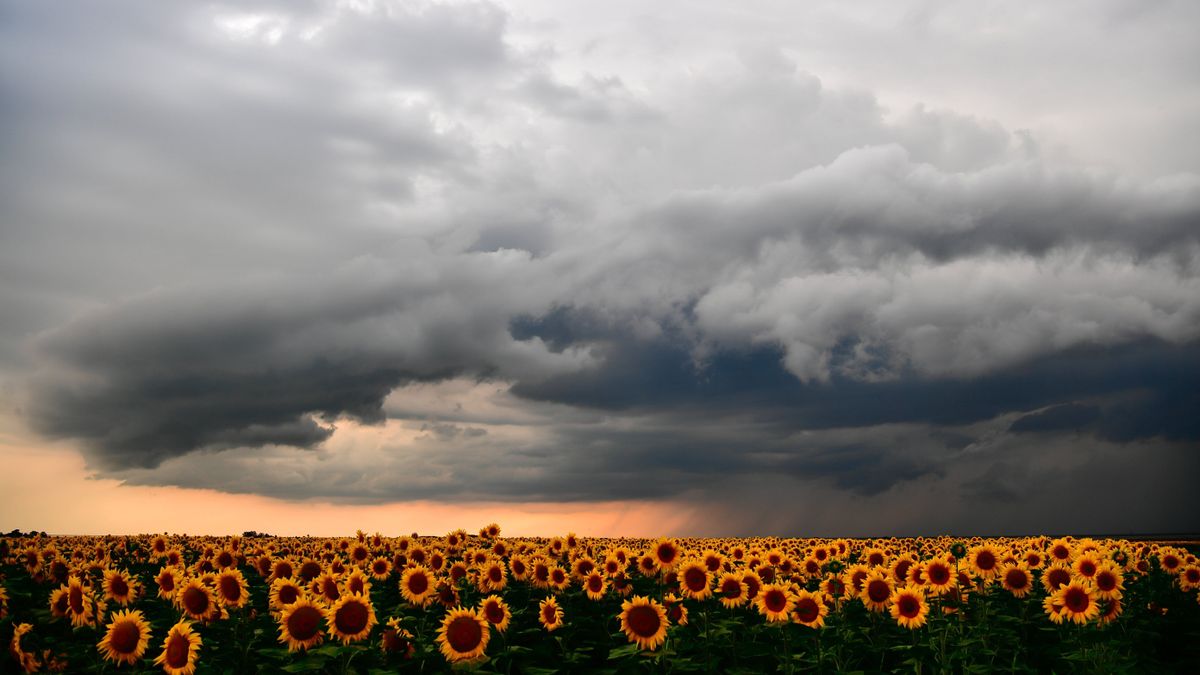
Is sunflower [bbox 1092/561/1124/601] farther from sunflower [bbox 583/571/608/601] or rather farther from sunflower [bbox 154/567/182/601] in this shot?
sunflower [bbox 154/567/182/601]

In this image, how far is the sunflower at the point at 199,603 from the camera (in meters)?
15.0

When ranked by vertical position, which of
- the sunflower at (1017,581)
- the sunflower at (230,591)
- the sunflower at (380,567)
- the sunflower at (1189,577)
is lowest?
the sunflower at (1189,577)

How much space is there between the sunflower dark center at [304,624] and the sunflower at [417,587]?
13.0 feet

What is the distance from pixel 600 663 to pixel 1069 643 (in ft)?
32.7

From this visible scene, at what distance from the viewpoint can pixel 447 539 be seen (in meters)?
25.4

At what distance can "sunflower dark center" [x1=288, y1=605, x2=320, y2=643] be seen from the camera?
13.1 m

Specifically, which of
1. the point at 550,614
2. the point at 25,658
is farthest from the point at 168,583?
the point at 550,614

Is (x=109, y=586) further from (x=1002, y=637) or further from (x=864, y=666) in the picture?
(x=1002, y=637)

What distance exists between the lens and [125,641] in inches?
520

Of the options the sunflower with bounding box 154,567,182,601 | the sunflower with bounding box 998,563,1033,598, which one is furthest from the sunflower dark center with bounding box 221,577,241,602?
the sunflower with bounding box 998,563,1033,598

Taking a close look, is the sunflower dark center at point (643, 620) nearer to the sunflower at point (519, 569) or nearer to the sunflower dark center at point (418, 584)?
the sunflower dark center at point (418, 584)

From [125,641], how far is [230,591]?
204 centimetres

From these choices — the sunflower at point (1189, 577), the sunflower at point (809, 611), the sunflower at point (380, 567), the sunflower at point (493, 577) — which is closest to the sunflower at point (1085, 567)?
the sunflower at point (1189, 577)

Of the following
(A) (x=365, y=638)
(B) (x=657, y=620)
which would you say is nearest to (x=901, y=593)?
(B) (x=657, y=620)
